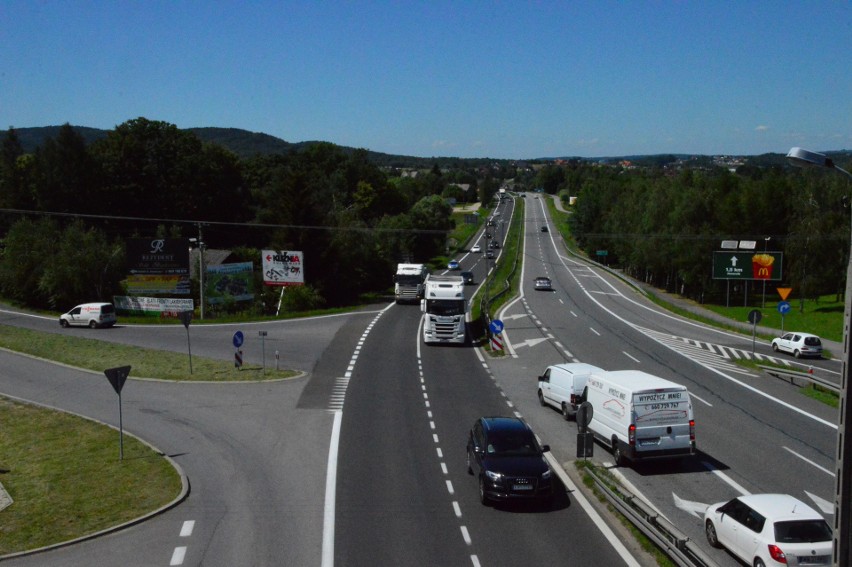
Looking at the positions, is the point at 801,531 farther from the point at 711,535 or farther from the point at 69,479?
the point at 69,479

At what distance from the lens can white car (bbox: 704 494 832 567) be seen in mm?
12672

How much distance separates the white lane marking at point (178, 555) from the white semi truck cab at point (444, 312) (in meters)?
27.2

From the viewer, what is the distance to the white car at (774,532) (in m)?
12.7

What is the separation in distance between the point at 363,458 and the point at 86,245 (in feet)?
147

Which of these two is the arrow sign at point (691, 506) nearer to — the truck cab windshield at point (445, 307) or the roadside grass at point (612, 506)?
the roadside grass at point (612, 506)

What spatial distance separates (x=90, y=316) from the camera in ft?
160

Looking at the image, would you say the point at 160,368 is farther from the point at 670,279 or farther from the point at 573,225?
the point at 573,225

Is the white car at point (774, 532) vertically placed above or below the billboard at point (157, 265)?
below

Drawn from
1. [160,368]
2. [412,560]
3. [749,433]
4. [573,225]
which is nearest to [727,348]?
[749,433]

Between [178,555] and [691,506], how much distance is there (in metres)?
11.4

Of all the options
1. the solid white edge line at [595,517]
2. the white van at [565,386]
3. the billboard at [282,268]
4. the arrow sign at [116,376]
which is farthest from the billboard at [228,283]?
the solid white edge line at [595,517]

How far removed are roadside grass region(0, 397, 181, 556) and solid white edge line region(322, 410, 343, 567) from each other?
3.63 metres

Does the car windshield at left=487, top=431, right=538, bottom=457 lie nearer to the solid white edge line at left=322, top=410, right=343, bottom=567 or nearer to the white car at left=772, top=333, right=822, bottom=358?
the solid white edge line at left=322, top=410, right=343, bottom=567

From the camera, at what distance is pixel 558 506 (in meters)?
17.2
